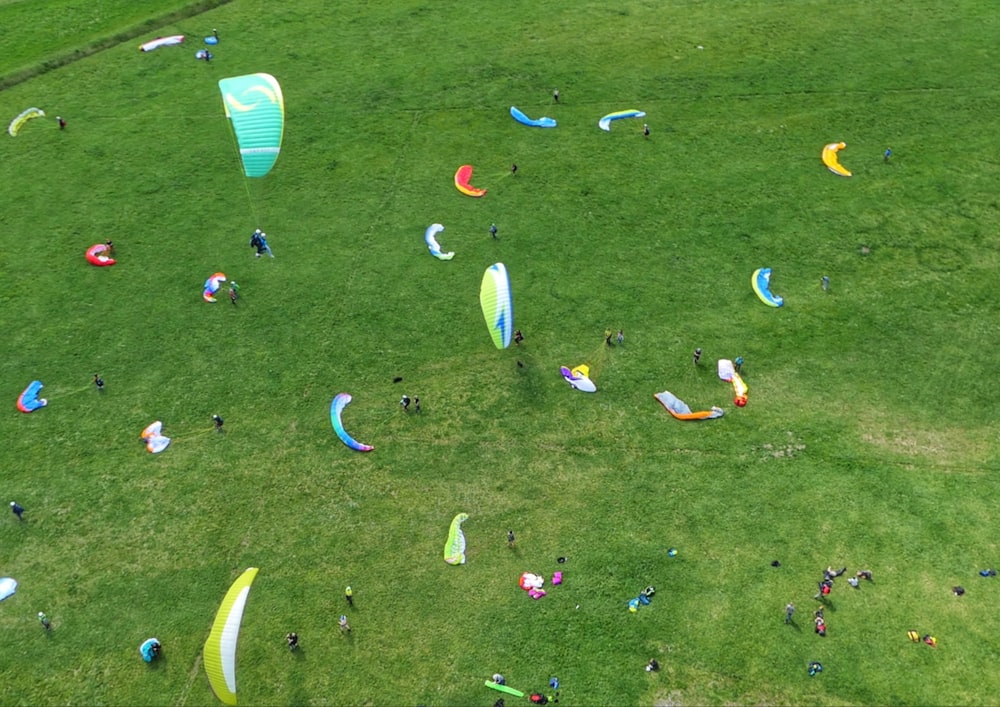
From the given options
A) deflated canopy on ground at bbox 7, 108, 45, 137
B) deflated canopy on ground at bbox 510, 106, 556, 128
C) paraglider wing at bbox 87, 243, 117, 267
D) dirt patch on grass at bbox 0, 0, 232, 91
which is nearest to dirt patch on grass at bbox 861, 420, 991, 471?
deflated canopy on ground at bbox 510, 106, 556, 128

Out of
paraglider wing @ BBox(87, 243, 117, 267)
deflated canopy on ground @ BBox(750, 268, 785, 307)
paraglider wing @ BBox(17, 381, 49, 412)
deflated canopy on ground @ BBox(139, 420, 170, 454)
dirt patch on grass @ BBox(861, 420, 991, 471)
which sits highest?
paraglider wing @ BBox(87, 243, 117, 267)

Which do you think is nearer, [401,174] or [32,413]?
Result: [32,413]

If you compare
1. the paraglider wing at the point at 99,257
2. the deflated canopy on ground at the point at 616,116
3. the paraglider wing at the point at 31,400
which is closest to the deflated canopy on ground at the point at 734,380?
the deflated canopy on ground at the point at 616,116

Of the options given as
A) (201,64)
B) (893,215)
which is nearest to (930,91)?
(893,215)

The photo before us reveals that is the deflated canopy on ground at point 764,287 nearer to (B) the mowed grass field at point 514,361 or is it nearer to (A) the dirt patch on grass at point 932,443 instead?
(B) the mowed grass field at point 514,361

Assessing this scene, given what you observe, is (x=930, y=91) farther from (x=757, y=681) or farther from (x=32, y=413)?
(x=32, y=413)

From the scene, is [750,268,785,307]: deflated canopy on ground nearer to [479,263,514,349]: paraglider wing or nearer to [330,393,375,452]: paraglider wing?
[479,263,514,349]: paraglider wing
